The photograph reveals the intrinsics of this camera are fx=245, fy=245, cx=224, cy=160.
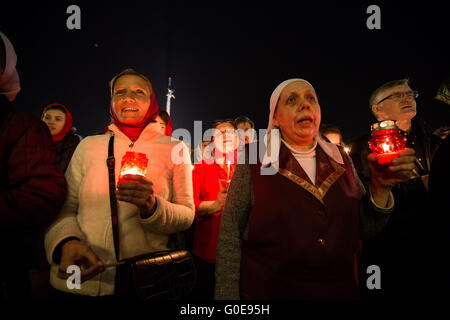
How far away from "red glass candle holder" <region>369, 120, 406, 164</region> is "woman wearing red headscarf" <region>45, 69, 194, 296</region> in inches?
63.8

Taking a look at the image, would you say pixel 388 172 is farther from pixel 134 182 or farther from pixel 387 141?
pixel 134 182

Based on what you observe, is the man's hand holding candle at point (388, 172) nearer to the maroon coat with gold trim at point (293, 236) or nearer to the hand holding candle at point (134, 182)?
the maroon coat with gold trim at point (293, 236)

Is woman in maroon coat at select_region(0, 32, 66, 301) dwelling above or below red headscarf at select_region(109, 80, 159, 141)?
below

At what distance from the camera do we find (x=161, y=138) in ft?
8.21

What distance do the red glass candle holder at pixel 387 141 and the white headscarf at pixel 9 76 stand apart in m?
2.73

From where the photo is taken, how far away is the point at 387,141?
1.72m

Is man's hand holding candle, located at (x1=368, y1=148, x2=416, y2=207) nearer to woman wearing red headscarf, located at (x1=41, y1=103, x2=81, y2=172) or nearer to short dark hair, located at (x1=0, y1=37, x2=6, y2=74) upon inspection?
short dark hair, located at (x1=0, y1=37, x2=6, y2=74)

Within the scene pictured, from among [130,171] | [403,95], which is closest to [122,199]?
[130,171]

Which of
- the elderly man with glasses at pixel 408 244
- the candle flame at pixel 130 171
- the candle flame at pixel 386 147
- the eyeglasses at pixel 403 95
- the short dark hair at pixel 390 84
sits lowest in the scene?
the elderly man with glasses at pixel 408 244

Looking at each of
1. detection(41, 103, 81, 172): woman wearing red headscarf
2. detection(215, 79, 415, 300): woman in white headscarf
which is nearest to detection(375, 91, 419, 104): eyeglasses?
detection(215, 79, 415, 300): woman in white headscarf

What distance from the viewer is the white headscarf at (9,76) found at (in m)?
1.78

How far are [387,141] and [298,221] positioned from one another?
2.81 feet

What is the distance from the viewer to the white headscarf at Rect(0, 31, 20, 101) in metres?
1.78

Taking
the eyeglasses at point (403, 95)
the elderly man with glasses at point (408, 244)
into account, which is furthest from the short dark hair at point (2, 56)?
the eyeglasses at point (403, 95)
